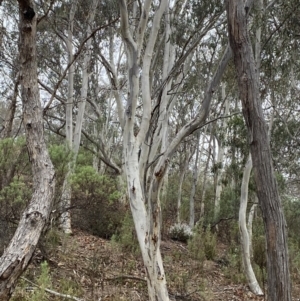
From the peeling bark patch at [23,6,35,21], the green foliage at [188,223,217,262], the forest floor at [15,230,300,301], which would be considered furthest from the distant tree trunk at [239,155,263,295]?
the peeling bark patch at [23,6,35,21]

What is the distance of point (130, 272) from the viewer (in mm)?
6605

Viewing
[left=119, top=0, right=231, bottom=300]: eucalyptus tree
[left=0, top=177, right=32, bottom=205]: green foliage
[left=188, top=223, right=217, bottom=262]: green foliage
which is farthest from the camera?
[left=188, top=223, right=217, bottom=262]: green foliage

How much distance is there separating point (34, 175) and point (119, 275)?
312 centimetres

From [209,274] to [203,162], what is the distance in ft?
48.4

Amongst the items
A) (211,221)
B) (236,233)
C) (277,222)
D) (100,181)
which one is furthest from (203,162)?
(277,222)

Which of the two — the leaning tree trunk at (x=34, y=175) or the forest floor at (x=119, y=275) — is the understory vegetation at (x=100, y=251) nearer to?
the forest floor at (x=119, y=275)

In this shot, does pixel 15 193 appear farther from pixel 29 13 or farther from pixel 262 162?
pixel 262 162

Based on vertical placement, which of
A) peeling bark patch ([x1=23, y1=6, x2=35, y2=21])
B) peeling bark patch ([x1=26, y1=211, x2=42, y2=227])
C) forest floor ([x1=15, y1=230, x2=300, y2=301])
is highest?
peeling bark patch ([x1=23, y1=6, x2=35, y2=21])

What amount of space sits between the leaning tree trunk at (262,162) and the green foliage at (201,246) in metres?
4.95

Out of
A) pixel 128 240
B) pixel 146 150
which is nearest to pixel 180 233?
pixel 128 240

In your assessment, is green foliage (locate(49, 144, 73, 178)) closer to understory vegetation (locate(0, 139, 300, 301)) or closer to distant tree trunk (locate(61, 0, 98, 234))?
understory vegetation (locate(0, 139, 300, 301))

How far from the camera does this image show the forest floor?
18.1 ft

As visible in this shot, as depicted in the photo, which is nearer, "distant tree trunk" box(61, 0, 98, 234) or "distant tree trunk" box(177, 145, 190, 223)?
"distant tree trunk" box(61, 0, 98, 234)

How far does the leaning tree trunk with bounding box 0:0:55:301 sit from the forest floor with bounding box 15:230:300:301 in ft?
5.32
